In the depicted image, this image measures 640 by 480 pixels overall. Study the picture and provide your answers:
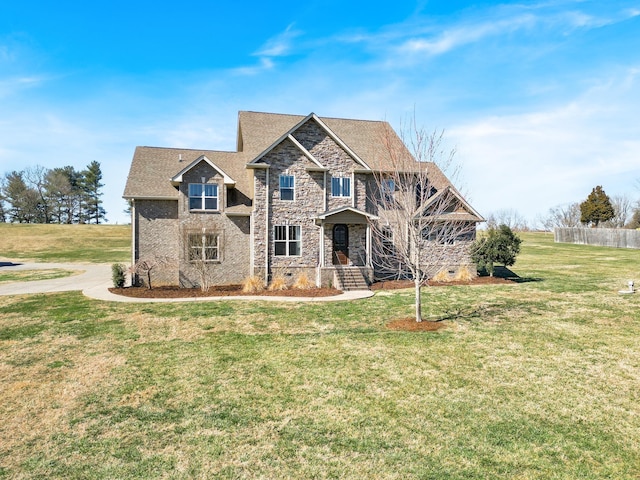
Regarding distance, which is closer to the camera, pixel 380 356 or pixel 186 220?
pixel 380 356

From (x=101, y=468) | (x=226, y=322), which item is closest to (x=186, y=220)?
(x=226, y=322)

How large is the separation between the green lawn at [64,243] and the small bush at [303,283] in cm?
2876

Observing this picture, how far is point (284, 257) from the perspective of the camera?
21.1 m

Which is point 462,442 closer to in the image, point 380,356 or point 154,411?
point 380,356

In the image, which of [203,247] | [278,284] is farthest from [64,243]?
[278,284]

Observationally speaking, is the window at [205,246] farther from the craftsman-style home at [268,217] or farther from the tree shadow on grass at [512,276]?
the tree shadow on grass at [512,276]

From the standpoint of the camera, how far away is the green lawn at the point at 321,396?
18.0 ft

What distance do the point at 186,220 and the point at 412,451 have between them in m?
18.0

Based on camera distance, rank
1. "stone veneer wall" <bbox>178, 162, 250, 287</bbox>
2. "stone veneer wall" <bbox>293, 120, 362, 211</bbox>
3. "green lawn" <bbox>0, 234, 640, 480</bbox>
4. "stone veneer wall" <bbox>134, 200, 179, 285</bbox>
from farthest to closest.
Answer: "stone veneer wall" <bbox>134, 200, 179, 285</bbox>, "stone veneer wall" <bbox>293, 120, 362, 211</bbox>, "stone veneer wall" <bbox>178, 162, 250, 287</bbox>, "green lawn" <bbox>0, 234, 640, 480</bbox>

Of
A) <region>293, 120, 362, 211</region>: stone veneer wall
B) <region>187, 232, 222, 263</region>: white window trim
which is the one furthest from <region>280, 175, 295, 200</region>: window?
<region>187, 232, 222, 263</region>: white window trim

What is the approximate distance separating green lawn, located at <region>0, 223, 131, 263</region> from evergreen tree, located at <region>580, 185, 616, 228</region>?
62.2 meters

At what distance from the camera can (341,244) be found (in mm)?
21812

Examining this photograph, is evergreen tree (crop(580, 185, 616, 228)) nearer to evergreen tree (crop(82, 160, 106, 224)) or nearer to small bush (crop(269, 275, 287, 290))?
small bush (crop(269, 275, 287, 290))

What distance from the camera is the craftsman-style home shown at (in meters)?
20.8
